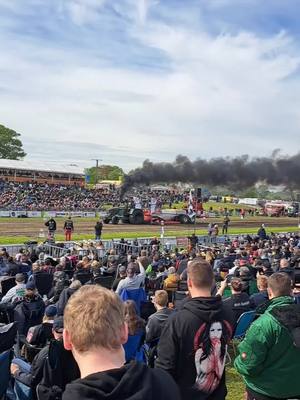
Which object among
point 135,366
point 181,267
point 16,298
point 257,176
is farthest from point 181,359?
point 257,176

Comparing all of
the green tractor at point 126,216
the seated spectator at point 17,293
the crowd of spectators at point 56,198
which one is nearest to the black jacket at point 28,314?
the seated spectator at point 17,293

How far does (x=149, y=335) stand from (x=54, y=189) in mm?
69783

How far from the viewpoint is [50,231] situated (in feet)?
92.3

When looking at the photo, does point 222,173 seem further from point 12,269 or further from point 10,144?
point 10,144

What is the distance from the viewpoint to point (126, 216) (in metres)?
42.3

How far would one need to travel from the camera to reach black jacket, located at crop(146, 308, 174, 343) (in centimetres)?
617

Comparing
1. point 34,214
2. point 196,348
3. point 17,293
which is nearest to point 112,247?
point 17,293

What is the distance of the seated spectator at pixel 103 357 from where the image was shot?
6.59 feet

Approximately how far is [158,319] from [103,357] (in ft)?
13.7

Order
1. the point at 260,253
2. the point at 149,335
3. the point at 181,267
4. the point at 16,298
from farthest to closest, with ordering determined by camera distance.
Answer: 1. the point at 260,253
2. the point at 181,267
3. the point at 16,298
4. the point at 149,335

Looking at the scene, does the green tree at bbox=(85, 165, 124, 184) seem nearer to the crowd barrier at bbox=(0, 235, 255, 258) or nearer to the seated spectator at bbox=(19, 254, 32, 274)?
the crowd barrier at bbox=(0, 235, 255, 258)

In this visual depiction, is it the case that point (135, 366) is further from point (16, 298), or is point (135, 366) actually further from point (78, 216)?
point (78, 216)

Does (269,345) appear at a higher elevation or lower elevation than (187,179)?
lower

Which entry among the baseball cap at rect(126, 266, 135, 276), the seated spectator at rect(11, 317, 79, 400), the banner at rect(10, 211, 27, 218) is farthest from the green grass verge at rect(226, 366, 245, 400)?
the banner at rect(10, 211, 27, 218)
